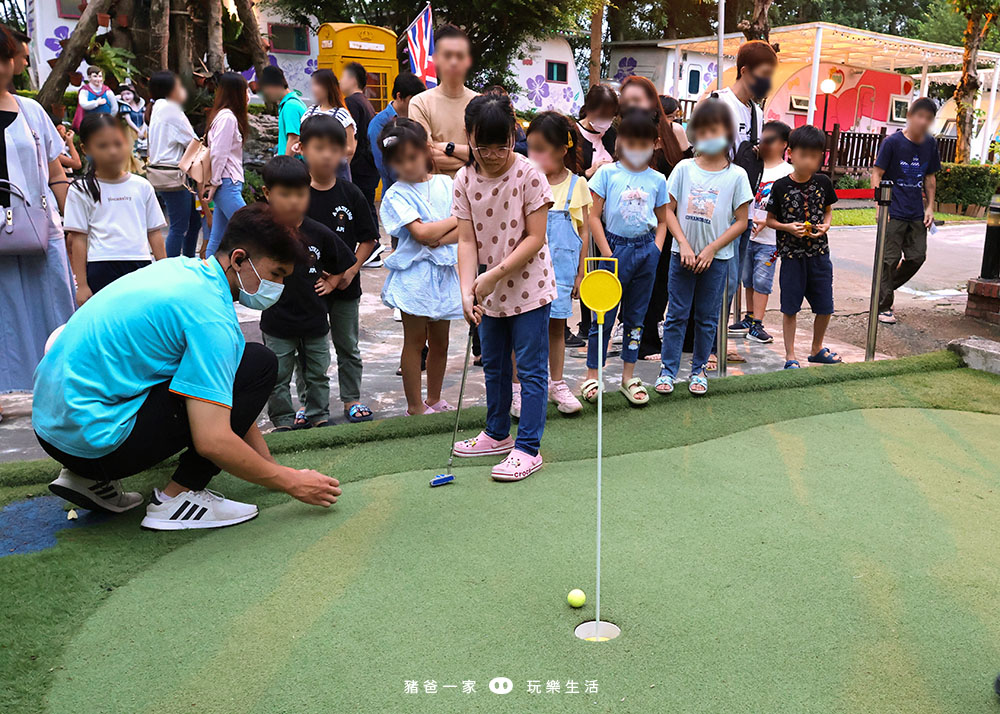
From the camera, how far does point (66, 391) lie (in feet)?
7.69

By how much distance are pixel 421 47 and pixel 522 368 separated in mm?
7529

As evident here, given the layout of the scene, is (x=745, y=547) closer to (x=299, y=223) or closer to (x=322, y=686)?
(x=322, y=686)

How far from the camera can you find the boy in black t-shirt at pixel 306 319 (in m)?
3.46

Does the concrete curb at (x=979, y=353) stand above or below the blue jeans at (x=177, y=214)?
below

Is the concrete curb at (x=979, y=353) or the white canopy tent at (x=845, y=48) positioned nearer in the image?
the concrete curb at (x=979, y=353)

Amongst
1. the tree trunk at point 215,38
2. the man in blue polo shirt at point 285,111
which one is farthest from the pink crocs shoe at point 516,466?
the tree trunk at point 215,38

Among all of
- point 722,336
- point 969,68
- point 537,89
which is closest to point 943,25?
point 537,89

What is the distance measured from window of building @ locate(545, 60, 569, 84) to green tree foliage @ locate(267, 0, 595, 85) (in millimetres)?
3457

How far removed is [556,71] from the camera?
70.6 ft

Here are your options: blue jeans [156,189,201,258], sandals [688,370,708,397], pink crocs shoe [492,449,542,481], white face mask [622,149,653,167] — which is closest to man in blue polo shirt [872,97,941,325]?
sandals [688,370,708,397]

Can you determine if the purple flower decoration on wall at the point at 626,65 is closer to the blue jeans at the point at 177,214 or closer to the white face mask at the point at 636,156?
the blue jeans at the point at 177,214

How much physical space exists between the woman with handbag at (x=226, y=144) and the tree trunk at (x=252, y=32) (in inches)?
282

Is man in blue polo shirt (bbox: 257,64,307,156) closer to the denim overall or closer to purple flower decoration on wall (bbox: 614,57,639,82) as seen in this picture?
the denim overall

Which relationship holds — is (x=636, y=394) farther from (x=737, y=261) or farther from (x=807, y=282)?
(x=807, y=282)
